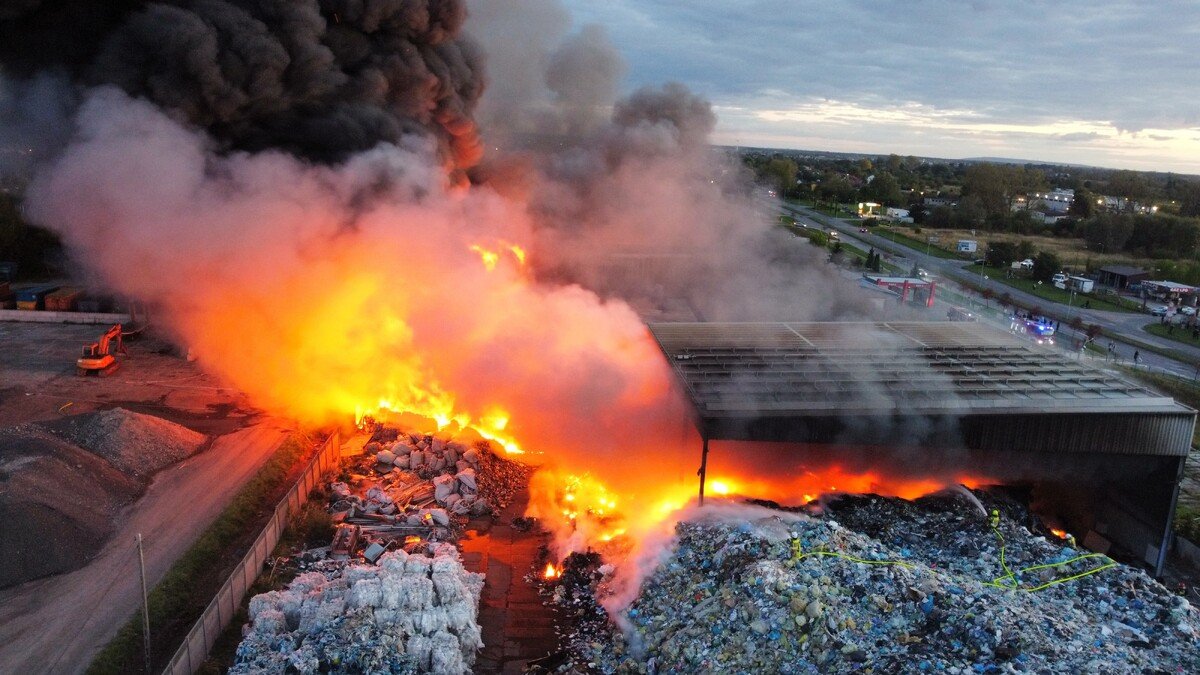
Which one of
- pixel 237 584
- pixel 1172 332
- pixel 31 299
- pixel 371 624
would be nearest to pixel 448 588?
pixel 371 624

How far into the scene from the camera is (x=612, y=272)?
118ft

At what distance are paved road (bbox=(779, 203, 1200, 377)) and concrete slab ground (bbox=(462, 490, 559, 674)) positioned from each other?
2983cm

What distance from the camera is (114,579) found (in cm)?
1434

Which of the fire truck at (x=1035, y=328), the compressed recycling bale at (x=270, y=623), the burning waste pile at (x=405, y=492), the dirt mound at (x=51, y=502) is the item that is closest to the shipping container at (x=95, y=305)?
the dirt mound at (x=51, y=502)

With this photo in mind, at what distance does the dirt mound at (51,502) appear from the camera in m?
14.4

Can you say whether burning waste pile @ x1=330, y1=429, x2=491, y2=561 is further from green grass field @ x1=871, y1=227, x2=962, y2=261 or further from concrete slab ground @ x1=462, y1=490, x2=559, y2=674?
green grass field @ x1=871, y1=227, x2=962, y2=261

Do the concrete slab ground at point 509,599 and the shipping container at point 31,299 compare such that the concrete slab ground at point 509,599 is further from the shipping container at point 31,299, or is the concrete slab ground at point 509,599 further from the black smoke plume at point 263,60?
the shipping container at point 31,299

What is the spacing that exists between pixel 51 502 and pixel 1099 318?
46630 mm

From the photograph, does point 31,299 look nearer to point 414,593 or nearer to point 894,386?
point 414,593

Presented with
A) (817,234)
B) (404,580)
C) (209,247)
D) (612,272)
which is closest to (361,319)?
(209,247)

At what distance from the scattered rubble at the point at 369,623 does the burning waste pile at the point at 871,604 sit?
6.91 ft

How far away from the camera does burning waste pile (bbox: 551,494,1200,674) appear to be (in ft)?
35.1

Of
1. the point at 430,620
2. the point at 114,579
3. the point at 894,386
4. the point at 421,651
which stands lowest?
the point at 114,579

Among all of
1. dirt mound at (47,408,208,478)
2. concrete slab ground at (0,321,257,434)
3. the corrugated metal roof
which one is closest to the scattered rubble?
the corrugated metal roof
